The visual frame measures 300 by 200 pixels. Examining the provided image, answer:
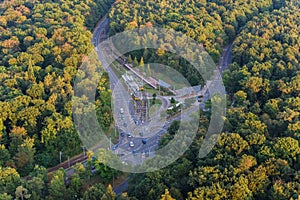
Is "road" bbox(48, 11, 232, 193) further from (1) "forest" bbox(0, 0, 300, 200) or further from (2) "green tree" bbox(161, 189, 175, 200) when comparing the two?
(2) "green tree" bbox(161, 189, 175, 200)

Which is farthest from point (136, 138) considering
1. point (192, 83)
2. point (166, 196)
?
point (166, 196)

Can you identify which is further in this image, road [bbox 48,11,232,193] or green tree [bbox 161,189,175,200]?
road [bbox 48,11,232,193]

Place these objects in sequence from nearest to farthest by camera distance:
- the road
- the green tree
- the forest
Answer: the green tree < the forest < the road

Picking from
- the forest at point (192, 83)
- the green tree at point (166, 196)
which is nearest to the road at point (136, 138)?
the forest at point (192, 83)

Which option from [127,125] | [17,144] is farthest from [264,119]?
[17,144]

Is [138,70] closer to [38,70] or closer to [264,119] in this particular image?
[38,70]

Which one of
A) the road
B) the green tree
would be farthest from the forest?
the road

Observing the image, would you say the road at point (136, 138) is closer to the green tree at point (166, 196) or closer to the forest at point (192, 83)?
the forest at point (192, 83)

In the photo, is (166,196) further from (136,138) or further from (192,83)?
(192,83)
